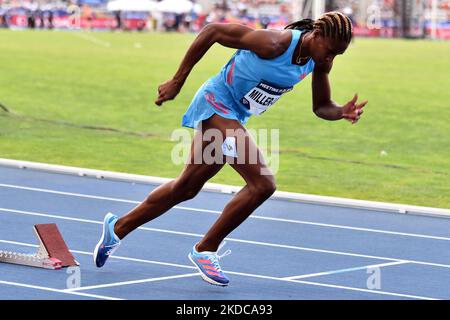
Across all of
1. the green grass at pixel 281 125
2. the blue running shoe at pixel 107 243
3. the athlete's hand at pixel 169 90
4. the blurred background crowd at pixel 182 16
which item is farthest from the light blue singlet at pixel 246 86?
the blurred background crowd at pixel 182 16

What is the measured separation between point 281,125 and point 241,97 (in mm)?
10965

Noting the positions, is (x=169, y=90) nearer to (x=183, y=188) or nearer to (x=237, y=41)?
(x=237, y=41)

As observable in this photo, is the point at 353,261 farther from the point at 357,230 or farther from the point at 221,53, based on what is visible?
the point at 221,53

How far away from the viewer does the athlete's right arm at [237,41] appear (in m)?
6.83

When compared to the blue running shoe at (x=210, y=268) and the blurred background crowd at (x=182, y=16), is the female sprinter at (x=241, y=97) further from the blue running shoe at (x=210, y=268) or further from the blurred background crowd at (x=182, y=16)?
the blurred background crowd at (x=182, y=16)

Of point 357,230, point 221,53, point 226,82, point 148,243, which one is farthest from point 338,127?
point 221,53

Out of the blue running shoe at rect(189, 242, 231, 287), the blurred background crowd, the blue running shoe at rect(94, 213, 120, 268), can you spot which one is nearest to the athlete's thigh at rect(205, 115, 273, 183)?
the blue running shoe at rect(189, 242, 231, 287)

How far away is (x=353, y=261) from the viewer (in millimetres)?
8266

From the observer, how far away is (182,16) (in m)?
66.0

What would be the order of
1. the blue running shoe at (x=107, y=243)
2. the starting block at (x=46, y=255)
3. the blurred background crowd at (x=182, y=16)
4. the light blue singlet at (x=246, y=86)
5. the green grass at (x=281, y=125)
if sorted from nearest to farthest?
the light blue singlet at (x=246, y=86) < the blue running shoe at (x=107, y=243) < the starting block at (x=46, y=255) < the green grass at (x=281, y=125) < the blurred background crowd at (x=182, y=16)

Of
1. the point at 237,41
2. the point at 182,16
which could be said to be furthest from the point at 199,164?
the point at 182,16

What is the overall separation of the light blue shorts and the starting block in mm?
1195
